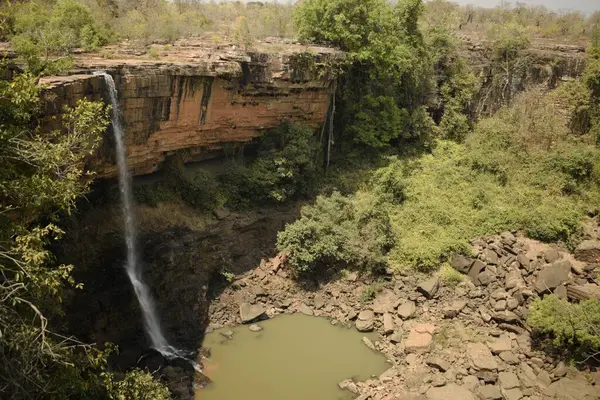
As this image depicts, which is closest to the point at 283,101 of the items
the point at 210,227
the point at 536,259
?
the point at 210,227

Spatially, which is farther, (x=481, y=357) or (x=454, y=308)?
(x=454, y=308)

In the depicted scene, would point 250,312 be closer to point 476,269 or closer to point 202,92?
point 202,92

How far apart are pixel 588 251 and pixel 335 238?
8.17 metres

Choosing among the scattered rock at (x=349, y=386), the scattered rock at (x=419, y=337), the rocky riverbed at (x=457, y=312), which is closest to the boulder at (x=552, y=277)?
the rocky riverbed at (x=457, y=312)

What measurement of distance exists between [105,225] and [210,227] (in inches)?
133

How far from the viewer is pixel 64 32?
45.5ft

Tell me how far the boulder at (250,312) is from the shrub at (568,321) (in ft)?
25.3

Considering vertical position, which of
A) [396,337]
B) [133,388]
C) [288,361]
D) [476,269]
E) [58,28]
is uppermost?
[58,28]

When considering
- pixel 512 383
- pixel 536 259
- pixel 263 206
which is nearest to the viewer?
pixel 512 383

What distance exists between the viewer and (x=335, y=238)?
15641 mm

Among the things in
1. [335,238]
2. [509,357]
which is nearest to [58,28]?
[335,238]

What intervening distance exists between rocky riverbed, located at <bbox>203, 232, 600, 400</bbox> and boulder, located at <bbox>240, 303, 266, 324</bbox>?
1.3 inches

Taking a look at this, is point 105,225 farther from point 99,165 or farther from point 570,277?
point 570,277

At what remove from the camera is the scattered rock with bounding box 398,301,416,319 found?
551 inches
